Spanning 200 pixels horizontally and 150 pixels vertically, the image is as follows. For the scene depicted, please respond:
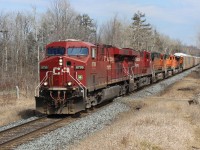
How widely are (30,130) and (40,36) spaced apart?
6504cm

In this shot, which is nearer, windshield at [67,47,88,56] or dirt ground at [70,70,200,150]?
dirt ground at [70,70,200,150]

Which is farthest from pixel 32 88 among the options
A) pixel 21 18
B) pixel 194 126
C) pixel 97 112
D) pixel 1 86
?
pixel 21 18

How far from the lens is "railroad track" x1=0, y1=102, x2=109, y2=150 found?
1143cm

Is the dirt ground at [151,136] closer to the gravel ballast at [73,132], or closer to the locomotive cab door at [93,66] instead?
the gravel ballast at [73,132]

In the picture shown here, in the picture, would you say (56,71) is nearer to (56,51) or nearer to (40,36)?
(56,51)

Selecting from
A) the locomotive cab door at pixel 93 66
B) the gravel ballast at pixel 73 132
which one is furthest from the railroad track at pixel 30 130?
the locomotive cab door at pixel 93 66

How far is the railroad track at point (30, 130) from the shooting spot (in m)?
11.4

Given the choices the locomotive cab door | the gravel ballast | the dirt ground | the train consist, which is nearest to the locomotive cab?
the train consist

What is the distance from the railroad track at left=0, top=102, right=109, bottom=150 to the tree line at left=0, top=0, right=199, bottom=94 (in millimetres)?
11950

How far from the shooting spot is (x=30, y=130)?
13.5 m

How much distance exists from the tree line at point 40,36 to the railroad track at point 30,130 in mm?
11950

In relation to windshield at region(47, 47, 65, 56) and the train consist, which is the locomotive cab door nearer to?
the train consist

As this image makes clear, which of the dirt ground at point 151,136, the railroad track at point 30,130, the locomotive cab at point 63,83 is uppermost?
the locomotive cab at point 63,83

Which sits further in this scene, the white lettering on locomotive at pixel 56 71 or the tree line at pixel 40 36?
the tree line at pixel 40 36
